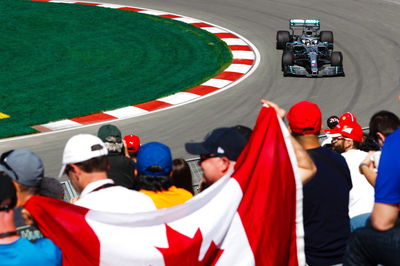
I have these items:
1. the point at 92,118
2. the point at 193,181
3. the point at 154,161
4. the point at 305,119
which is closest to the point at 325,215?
the point at 305,119

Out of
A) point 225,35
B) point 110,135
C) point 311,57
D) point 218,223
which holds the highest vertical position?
point 218,223

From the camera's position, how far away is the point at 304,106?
18.4 ft

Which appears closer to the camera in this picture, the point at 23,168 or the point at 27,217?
the point at 27,217

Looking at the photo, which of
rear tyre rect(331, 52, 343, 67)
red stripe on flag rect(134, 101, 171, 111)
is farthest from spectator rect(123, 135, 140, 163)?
rear tyre rect(331, 52, 343, 67)

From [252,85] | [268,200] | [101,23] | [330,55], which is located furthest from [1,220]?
[101,23]

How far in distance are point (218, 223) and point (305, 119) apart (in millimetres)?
1174

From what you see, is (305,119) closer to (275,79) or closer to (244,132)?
(244,132)

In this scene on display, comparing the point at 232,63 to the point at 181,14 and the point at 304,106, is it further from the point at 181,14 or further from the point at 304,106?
the point at 304,106

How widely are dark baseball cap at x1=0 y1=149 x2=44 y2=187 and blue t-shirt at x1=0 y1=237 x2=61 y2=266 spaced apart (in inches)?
20.3

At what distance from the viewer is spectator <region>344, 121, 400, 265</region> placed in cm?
444

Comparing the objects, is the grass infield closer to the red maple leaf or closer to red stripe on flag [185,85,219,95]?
red stripe on flag [185,85,219,95]

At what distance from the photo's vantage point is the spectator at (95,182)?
4875 millimetres

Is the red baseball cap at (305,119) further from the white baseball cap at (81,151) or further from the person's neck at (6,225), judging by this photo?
the person's neck at (6,225)

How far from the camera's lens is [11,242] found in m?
4.09
